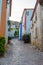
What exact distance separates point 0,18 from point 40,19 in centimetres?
432

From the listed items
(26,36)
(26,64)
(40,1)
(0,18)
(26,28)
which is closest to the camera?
(26,64)

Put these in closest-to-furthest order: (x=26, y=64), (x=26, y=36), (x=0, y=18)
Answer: (x=26, y=64), (x=0, y=18), (x=26, y=36)

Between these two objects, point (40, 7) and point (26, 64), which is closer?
point (26, 64)

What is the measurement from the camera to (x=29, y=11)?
3275 cm

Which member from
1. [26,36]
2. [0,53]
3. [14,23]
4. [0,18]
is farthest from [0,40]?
[14,23]

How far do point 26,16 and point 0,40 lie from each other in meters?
22.2

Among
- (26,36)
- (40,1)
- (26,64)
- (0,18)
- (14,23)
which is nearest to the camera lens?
(26,64)

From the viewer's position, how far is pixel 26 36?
95.5ft

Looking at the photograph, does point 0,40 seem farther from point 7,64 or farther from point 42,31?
point 42,31

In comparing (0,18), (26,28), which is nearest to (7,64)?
(0,18)

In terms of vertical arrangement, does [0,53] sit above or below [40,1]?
below

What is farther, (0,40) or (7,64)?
(0,40)

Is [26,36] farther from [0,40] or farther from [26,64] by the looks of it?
[26,64]

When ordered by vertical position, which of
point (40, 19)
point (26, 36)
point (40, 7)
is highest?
point (40, 7)
